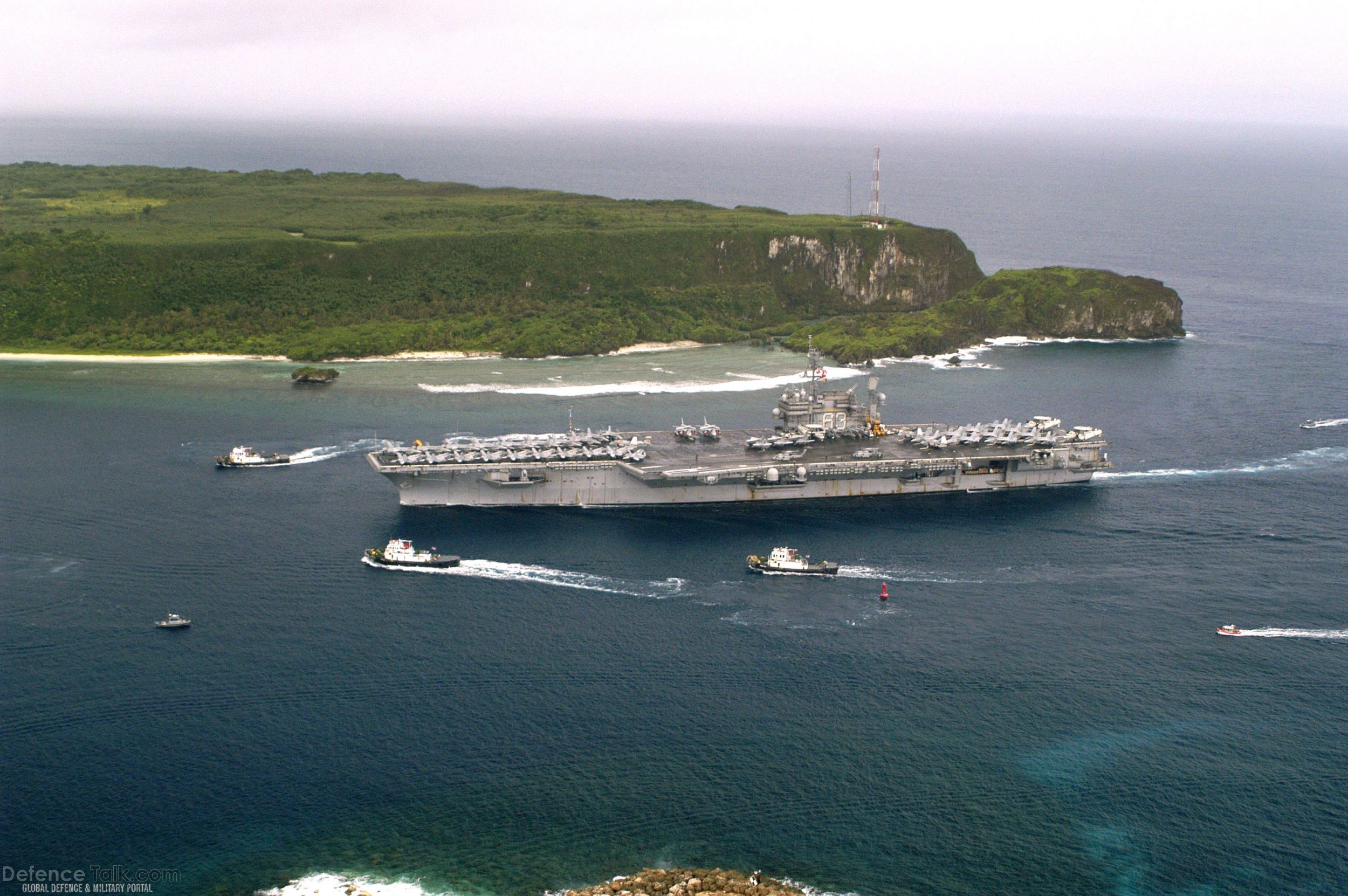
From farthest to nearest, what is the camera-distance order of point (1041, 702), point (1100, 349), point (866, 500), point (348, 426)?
point (1100, 349) < point (348, 426) < point (866, 500) < point (1041, 702)

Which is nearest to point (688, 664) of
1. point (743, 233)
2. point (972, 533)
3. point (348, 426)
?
point (972, 533)

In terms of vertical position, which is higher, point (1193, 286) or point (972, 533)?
point (1193, 286)

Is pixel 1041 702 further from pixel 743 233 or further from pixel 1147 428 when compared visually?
pixel 743 233

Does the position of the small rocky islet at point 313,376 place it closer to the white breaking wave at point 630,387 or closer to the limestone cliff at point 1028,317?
the white breaking wave at point 630,387

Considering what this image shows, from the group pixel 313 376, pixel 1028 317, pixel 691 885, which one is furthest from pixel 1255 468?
pixel 313 376

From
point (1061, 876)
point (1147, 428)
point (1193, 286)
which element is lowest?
point (1061, 876)

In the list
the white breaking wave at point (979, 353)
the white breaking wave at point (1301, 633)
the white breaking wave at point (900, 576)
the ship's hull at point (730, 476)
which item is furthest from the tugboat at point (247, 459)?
the white breaking wave at point (979, 353)

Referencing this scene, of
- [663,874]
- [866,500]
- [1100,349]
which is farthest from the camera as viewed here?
[1100,349]
